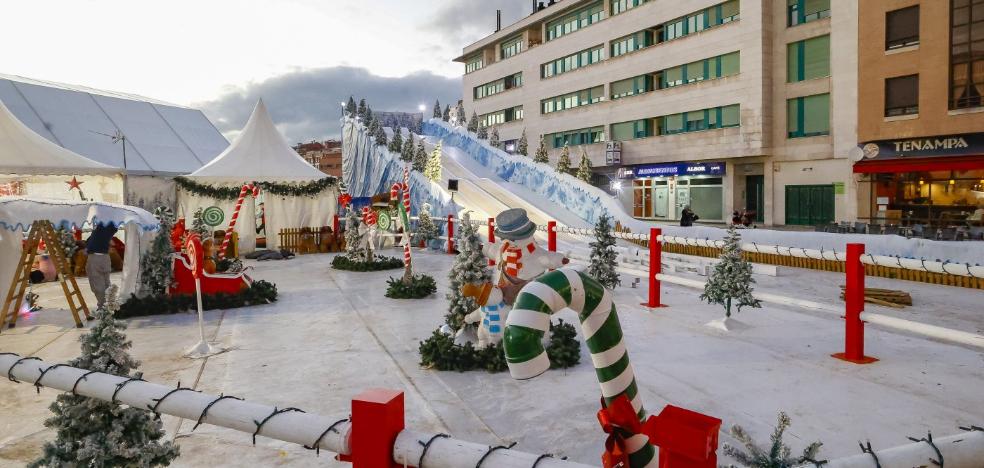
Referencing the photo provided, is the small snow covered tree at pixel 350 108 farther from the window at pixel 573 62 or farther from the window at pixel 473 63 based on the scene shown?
the window at pixel 573 62

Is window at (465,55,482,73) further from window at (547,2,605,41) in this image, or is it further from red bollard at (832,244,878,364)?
red bollard at (832,244,878,364)

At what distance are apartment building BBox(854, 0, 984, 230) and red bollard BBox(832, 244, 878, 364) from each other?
1876 cm

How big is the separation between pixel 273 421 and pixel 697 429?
173cm

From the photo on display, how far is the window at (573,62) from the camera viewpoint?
142 ft

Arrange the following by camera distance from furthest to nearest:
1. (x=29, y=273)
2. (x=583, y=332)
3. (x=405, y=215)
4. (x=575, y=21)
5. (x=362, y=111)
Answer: (x=362, y=111) < (x=575, y=21) < (x=405, y=215) < (x=29, y=273) < (x=583, y=332)

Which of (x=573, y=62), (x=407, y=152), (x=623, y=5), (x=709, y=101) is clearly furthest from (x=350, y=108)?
(x=709, y=101)

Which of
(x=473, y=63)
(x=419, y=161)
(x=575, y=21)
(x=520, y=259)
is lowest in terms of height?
(x=520, y=259)

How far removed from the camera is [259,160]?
20.8 meters

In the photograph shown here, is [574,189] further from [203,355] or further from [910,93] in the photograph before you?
[203,355]

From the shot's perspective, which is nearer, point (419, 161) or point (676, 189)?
point (676, 189)

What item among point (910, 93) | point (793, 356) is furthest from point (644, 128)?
point (793, 356)

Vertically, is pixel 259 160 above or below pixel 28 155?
above

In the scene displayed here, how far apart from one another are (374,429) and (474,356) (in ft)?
17.0

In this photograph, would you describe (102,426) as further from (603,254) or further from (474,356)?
(603,254)
